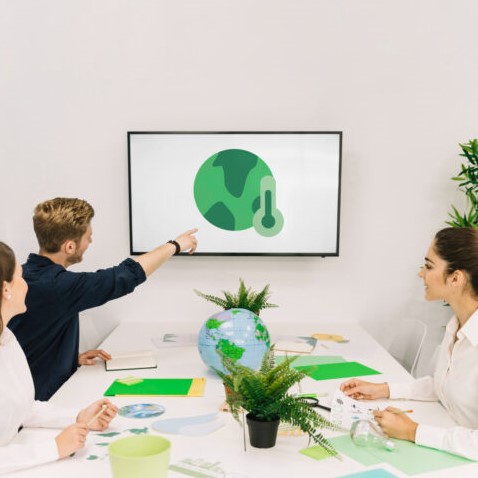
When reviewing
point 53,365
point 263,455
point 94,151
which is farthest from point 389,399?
point 94,151

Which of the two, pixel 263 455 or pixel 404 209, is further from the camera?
pixel 404 209

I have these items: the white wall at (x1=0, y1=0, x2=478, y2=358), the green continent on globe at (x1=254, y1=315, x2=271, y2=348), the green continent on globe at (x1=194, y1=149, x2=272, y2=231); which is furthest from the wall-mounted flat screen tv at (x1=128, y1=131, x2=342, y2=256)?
the green continent on globe at (x1=254, y1=315, x2=271, y2=348)

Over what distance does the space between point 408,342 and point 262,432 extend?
1676 mm

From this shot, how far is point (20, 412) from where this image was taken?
61.1 inches

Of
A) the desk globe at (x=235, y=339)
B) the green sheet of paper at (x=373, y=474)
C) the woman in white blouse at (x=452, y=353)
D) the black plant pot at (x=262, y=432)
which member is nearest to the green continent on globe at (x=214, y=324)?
the desk globe at (x=235, y=339)

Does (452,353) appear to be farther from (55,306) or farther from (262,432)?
(55,306)

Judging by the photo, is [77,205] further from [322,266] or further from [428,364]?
[428,364]

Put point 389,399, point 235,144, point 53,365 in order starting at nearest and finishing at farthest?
point 389,399, point 53,365, point 235,144

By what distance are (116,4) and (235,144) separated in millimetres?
1011

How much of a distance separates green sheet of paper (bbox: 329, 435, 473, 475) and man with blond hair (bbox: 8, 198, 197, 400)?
1096mm

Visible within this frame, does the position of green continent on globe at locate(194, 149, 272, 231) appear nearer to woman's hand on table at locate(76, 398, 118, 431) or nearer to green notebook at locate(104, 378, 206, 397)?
green notebook at locate(104, 378, 206, 397)

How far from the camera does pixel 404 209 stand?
3.24 meters

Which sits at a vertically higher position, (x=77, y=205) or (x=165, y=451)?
(x=77, y=205)

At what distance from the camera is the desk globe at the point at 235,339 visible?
6.77 feet
